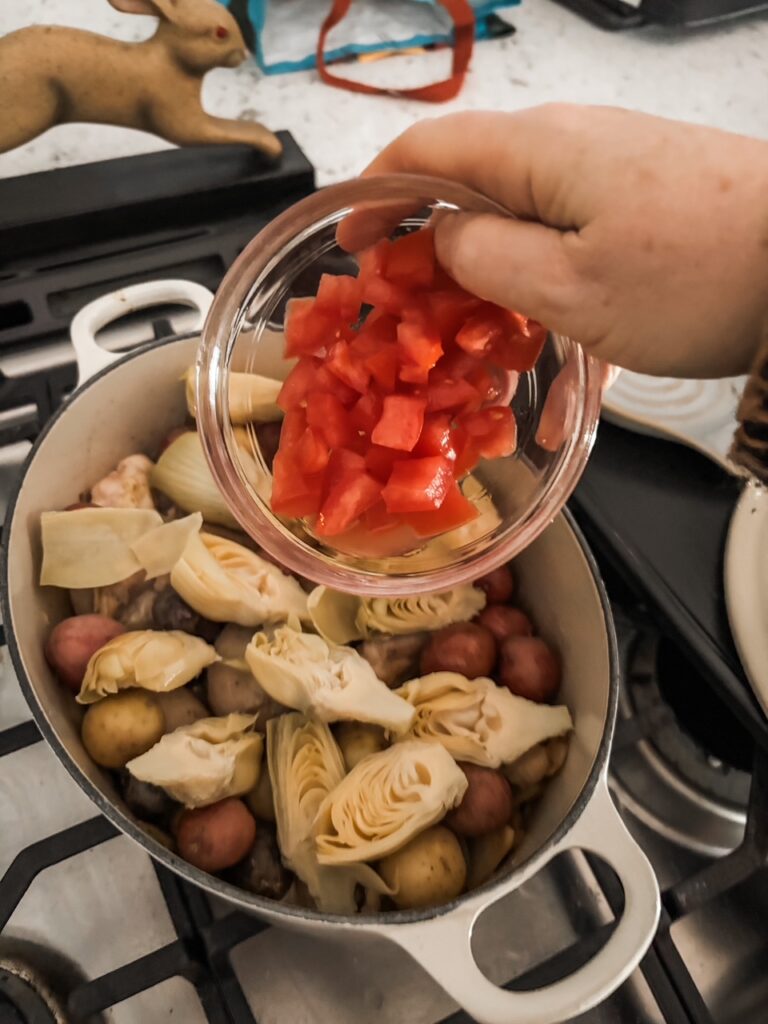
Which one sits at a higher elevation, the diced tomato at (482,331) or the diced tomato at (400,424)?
the diced tomato at (482,331)

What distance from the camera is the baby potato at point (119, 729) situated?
612 millimetres

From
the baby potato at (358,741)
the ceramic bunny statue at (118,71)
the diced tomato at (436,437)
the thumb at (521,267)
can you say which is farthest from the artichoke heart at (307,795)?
the ceramic bunny statue at (118,71)

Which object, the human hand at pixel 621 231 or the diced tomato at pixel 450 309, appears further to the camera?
the diced tomato at pixel 450 309

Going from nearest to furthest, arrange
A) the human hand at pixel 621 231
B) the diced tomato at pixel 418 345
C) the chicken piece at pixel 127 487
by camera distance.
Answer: the human hand at pixel 621 231, the diced tomato at pixel 418 345, the chicken piece at pixel 127 487

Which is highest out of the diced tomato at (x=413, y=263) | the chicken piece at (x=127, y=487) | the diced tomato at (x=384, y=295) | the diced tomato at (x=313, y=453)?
the diced tomato at (x=413, y=263)

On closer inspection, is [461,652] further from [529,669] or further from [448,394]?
[448,394]

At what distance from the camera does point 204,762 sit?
0.59 m

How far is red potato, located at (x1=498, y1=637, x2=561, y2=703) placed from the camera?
0.68 m

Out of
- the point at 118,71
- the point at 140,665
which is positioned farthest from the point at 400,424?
the point at 118,71

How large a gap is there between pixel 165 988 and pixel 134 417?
479mm

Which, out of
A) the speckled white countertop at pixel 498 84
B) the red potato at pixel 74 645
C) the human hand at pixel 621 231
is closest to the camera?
the human hand at pixel 621 231

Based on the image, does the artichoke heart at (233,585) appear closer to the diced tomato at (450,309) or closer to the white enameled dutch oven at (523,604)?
the white enameled dutch oven at (523,604)

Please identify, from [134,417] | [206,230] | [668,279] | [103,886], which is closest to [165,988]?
[103,886]

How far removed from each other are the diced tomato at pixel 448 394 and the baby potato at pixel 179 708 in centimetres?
31
